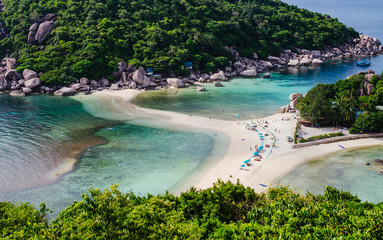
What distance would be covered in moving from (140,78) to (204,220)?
61111mm

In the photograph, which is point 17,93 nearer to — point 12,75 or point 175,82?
point 12,75

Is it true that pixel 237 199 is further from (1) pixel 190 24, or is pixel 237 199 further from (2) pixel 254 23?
(2) pixel 254 23

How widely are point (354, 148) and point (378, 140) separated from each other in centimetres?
531

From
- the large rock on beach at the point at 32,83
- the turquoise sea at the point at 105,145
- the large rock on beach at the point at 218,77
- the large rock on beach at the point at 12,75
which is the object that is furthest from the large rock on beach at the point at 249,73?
the large rock on beach at the point at 12,75

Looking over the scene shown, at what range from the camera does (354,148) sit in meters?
39.7

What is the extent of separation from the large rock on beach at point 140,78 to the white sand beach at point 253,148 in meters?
20.6

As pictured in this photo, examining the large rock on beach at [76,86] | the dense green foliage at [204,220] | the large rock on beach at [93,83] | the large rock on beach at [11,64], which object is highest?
the large rock on beach at [11,64]

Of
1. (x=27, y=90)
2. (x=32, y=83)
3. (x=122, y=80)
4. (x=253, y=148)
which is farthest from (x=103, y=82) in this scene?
(x=253, y=148)

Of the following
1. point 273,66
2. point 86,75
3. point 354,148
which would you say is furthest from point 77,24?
point 354,148

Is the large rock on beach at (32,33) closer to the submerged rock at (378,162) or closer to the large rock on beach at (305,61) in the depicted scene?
the submerged rock at (378,162)

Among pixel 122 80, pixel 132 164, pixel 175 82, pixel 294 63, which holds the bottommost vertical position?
pixel 132 164

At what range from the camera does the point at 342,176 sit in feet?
106

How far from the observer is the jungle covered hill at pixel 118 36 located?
79.1 m

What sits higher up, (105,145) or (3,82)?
(3,82)
